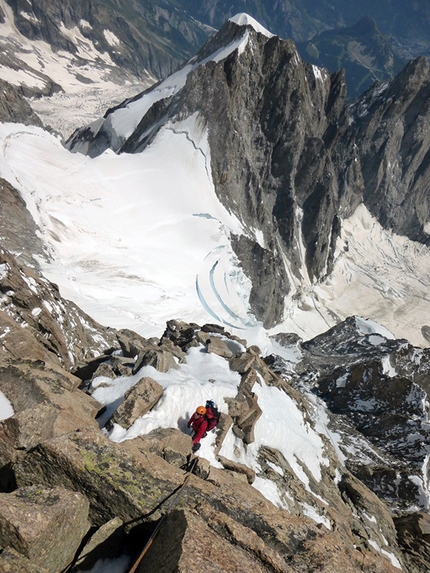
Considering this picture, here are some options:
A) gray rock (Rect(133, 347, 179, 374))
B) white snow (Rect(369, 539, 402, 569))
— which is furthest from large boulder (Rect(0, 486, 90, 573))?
white snow (Rect(369, 539, 402, 569))

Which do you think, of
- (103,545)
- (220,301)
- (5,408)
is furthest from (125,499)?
(220,301)

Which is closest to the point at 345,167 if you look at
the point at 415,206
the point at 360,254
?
the point at 360,254

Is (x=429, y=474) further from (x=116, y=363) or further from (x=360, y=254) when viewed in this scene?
(x=360, y=254)

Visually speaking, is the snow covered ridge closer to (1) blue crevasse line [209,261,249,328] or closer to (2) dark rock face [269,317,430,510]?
(1) blue crevasse line [209,261,249,328]

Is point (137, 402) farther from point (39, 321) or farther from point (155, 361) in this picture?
point (39, 321)

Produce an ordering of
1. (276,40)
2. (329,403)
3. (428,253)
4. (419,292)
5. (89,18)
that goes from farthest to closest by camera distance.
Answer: (89,18), (428,253), (419,292), (276,40), (329,403)

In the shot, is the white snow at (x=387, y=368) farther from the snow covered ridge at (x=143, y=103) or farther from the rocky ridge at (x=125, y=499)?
the snow covered ridge at (x=143, y=103)

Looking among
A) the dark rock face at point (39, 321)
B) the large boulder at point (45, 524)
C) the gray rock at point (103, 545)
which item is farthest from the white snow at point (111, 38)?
the gray rock at point (103, 545)

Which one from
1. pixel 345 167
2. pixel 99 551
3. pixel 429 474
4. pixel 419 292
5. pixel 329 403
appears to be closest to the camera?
pixel 99 551
